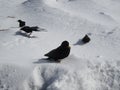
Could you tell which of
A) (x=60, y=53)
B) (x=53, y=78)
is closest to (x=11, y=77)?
(x=53, y=78)

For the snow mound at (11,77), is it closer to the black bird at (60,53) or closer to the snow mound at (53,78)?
the snow mound at (53,78)

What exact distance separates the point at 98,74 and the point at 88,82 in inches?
20.9

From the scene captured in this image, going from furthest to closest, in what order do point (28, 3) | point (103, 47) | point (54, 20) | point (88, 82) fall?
1. point (28, 3)
2. point (54, 20)
3. point (103, 47)
4. point (88, 82)

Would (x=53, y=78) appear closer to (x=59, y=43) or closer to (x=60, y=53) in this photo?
(x=60, y=53)

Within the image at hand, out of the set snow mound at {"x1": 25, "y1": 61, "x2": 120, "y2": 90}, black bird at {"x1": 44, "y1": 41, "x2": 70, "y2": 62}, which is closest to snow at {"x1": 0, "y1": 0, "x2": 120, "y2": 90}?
snow mound at {"x1": 25, "y1": 61, "x2": 120, "y2": 90}

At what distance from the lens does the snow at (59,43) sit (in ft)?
28.4

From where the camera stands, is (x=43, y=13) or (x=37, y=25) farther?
(x=43, y=13)

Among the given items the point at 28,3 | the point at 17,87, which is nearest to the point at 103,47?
the point at 17,87

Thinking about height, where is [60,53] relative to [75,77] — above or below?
above

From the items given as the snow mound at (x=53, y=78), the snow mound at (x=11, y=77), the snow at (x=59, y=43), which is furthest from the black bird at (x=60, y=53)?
the snow mound at (x=11, y=77)

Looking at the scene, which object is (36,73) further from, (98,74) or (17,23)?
(17,23)

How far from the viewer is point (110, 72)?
943 cm

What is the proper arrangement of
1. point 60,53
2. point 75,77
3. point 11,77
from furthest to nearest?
point 60,53 < point 75,77 < point 11,77

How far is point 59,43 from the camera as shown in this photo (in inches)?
440
